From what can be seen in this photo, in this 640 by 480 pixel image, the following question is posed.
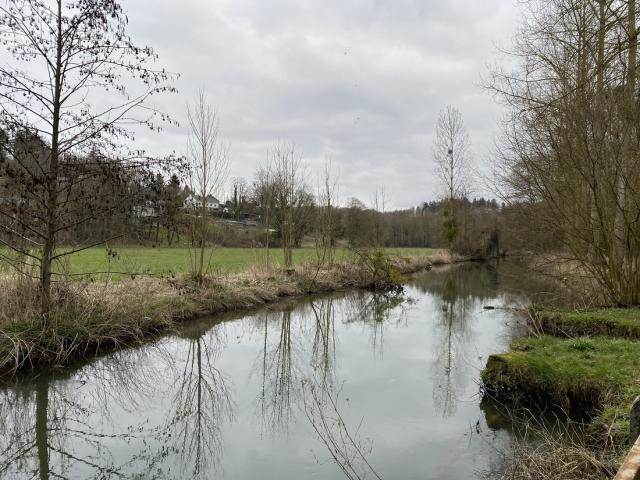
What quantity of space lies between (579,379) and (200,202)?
401 inches

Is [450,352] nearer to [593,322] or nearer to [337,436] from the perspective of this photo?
[593,322]

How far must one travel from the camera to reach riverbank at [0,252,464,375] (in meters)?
6.83

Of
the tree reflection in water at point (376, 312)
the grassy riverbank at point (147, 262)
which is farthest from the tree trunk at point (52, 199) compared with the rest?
the tree reflection in water at point (376, 312)

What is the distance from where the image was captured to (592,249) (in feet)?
29.3

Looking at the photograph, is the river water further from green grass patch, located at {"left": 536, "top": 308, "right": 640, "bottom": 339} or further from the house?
the house

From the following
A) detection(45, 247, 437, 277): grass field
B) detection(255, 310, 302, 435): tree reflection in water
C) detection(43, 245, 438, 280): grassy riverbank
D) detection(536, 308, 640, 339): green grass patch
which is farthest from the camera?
detection(43, 245, 438, 280): grassy riverbank

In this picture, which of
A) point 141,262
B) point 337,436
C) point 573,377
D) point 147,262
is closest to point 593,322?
point 573,377

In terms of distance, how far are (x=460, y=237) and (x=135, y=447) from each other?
3513cm

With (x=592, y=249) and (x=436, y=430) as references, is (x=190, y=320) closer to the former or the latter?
(x=436, y=430)

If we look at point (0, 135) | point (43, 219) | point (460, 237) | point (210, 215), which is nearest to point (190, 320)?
point (210, 215)

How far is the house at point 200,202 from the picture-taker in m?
12.2

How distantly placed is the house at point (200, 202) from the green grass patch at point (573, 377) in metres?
8.87

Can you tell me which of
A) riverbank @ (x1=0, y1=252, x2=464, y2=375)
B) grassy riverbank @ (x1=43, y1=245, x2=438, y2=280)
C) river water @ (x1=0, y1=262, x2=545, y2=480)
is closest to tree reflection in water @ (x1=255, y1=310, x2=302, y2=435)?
river water @ (x1=0, y1=262, x2=545, y2=480)

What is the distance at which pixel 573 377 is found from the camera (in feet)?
16.8
